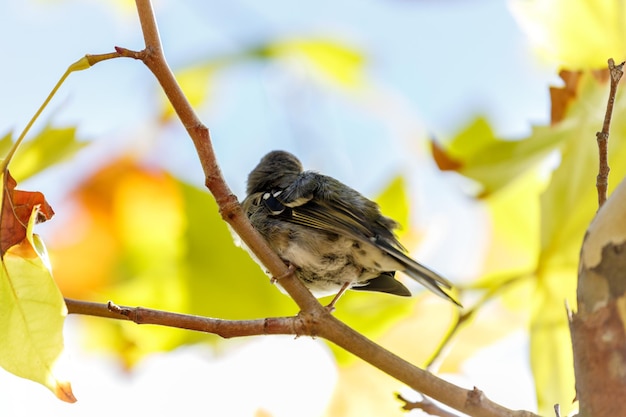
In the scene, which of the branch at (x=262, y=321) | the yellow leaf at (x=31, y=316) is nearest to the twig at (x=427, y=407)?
the branch at (x=262, y=321)

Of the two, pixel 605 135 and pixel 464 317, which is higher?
pixel 605 135

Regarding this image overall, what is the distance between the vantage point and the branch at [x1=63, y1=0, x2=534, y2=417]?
2.60 ft

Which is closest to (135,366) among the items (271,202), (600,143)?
(271,202)

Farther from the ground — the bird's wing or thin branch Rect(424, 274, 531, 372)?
the bird's wing

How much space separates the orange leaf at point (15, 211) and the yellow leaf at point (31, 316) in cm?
1

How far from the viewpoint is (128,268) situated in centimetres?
144

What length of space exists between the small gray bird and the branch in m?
0.37

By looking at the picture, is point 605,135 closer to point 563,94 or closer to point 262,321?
point 563,94

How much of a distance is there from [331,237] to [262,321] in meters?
0.52

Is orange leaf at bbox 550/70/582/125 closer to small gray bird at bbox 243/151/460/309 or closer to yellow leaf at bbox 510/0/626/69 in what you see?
yellow leaf at bbox 510/0/626/69

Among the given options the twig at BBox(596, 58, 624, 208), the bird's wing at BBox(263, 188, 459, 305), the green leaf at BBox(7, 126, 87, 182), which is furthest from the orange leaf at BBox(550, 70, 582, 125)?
the green leaf at BBox(7, 126, 87, 182)

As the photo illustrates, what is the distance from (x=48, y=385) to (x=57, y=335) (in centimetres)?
5

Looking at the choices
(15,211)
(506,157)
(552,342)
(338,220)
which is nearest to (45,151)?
(15,211)

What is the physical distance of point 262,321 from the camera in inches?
34.3
